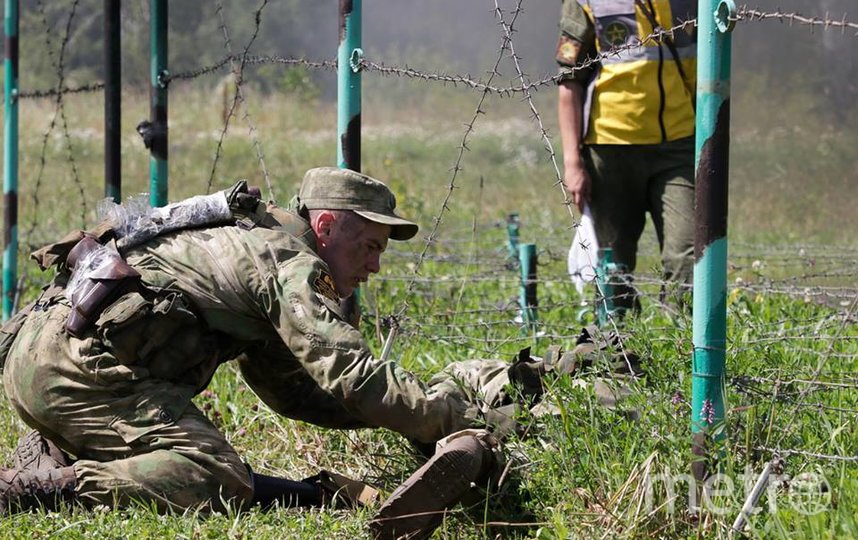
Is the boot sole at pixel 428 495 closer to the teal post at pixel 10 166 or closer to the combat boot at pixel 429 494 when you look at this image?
the combat boot at pixel 429 494

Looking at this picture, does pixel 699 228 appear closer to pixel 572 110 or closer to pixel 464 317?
pixel 572 110

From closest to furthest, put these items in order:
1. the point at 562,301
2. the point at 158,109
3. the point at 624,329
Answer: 1. the point at 624,329
2. the point at 158,109
3. the point at 562,301

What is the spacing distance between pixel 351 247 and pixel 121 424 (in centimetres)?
88

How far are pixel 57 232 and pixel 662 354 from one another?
7543mm

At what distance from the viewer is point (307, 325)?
142 inches

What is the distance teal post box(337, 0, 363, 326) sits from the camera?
179 inches

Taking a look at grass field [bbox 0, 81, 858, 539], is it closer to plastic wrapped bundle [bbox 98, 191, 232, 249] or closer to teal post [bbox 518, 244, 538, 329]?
teal post [bbox 518, 244, 538, 329]

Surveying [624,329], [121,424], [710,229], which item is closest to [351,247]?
[121,424]

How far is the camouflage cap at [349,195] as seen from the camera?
3.99 m

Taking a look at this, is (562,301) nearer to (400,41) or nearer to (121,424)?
(121,424)

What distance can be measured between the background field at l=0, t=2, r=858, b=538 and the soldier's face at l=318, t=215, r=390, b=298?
0.24 m

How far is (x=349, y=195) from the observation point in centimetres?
400

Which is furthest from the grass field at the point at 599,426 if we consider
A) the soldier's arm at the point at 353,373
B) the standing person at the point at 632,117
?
the standing person at the point at 632,117

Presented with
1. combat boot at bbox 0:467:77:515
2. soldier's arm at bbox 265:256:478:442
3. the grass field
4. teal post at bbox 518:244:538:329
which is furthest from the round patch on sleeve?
combat boot at bbox 0:467:77:515
